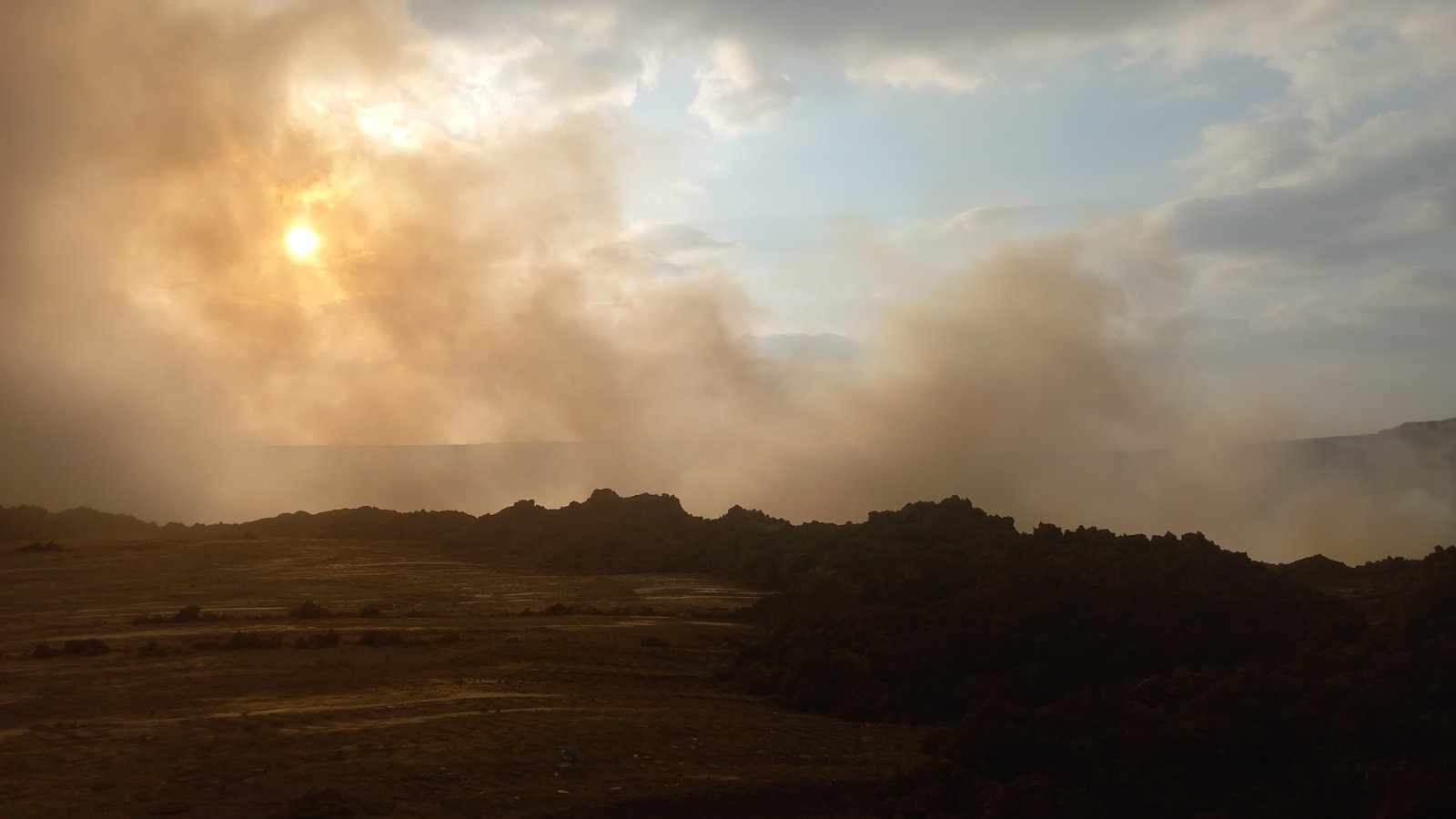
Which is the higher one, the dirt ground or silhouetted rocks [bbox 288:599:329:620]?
silhouetted rocks [bbox 288:599:329:620]

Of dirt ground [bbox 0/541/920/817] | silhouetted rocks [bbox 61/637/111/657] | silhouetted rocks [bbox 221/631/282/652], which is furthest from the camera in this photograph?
silhouetted rocks [bbox 221/631/282/652]

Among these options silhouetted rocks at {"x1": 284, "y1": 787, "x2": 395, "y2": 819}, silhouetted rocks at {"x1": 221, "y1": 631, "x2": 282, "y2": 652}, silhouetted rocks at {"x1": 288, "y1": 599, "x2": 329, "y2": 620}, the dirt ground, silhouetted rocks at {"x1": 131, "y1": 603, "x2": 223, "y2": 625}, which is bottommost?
silhouetted rocks at {"x1": 284, "y1": 787, "x2": 395, "y2": 819}

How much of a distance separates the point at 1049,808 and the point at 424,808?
7475 mm

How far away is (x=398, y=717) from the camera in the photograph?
17781mm

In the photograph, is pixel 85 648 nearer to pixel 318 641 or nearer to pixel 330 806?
pixel 318 641

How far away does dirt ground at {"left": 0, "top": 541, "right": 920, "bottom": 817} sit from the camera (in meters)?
14.2

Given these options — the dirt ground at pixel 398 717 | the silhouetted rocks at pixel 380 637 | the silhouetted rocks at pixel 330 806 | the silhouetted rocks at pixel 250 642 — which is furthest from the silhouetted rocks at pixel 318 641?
the silhouetted rocks at pixel 330 806

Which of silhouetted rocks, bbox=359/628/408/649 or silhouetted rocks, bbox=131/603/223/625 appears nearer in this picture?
silhouetted rocks, bbox=359/628/408/649

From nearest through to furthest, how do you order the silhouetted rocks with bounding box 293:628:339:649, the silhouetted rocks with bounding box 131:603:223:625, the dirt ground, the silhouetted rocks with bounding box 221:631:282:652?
the dirt ground < the silhouetted rocks with bounding box 221:631:282:652 < the silhouetted rocks with bounding box 293:628:339:649 < the silhouetted rocks with bounding box 131:603:223:625

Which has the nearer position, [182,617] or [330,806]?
[330,806]

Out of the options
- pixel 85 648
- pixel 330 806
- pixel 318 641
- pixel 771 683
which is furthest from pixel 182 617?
pixel 330 806

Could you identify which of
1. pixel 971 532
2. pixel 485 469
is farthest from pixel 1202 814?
pixel 485 469

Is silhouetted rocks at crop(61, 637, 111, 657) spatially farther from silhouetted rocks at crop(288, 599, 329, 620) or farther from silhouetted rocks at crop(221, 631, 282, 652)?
silhouetted rocks at crop(288, 599, 329, 620)

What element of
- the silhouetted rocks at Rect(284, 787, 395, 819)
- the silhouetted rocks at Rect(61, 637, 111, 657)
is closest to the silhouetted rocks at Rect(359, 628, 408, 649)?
the silhouetted rocks at Rect(61, 637, 111, 657)
